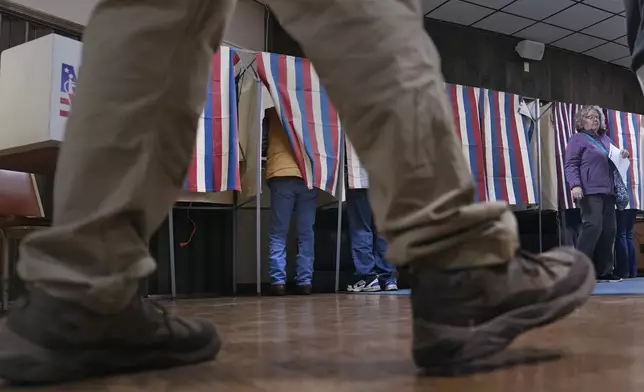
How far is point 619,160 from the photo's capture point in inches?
141

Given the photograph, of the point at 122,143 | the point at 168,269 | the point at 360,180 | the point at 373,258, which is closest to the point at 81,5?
the point at 168,269

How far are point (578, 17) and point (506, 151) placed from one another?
1596mm

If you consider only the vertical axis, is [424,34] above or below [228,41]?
below

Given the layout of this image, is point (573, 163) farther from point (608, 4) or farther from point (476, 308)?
point (476, 308)

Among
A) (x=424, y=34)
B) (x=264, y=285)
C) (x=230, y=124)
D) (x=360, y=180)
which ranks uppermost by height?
(x=230, y=124)

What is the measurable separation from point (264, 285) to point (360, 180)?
0.94 metres

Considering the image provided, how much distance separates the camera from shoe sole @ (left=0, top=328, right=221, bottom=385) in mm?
486

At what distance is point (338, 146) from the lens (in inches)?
115

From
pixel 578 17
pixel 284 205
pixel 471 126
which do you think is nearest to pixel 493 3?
pixel 578 17

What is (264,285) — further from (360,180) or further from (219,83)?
(219,83)

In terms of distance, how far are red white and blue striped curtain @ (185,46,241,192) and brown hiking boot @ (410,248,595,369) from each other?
2221 millimetres

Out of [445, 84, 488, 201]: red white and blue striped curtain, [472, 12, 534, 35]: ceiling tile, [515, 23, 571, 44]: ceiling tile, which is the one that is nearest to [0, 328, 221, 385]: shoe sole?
[445, 84, 488, 201]: red white and blue striped curtain

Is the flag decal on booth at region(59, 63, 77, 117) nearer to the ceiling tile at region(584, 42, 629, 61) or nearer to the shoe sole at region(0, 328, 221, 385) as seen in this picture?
the shoe sole at region(0, 328, 221, 385)

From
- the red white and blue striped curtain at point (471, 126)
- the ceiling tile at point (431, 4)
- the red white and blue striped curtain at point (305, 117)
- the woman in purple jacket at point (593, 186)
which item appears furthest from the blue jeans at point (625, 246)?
the red white and blue striped curtain at point (305, 117)
